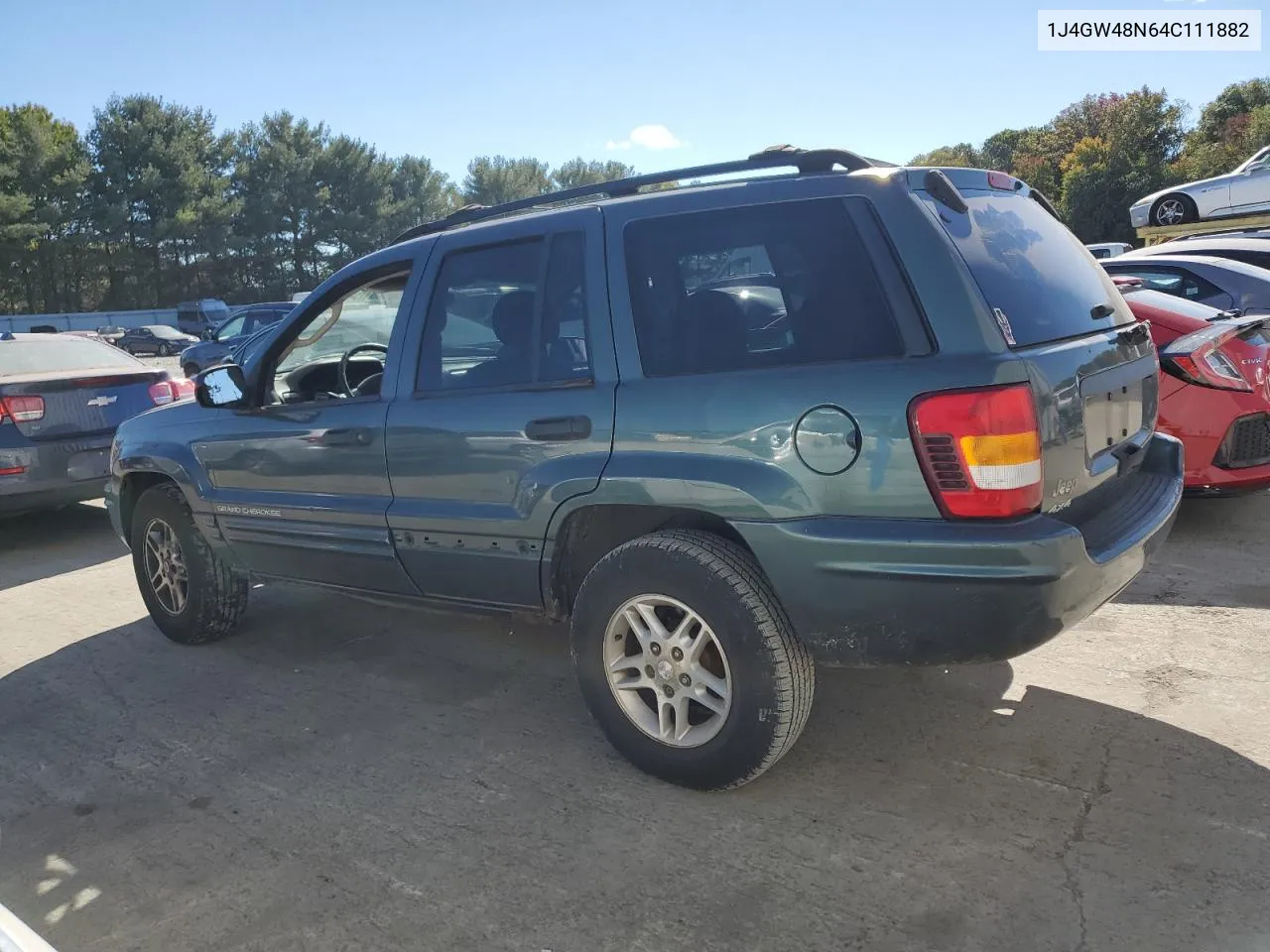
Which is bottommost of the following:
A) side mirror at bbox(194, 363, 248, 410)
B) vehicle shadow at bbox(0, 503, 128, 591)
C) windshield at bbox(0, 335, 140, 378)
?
vehicle shadow at bbox(0, 503, 128, 591)

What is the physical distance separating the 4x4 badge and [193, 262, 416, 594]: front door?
7.26 feet

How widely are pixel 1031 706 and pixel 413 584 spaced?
7.88 feet

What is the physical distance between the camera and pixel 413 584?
3928mm

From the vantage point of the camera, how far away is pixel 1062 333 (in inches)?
117

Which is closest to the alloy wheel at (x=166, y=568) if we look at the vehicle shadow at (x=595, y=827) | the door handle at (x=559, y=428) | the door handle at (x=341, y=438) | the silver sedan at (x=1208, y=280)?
the vehicle shadow at (x=595, y=827)

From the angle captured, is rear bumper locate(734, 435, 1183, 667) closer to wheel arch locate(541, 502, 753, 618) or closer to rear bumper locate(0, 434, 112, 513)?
wheel arch locate(541, 502, 753, 618)

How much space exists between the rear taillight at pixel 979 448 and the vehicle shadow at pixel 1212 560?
2.42 metres

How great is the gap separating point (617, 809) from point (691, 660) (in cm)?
53

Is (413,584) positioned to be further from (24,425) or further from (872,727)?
(24,425)

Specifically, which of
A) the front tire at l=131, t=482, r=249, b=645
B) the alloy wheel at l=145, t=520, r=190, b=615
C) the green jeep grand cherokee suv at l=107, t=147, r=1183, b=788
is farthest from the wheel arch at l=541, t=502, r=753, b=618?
the alloy wheel at l=145, t=520, r=190, b=615

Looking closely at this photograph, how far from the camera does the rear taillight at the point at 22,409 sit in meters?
6.81

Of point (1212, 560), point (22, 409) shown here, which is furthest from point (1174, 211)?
point (22, 409)

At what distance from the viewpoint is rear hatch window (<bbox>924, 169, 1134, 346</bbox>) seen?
2836 millimetres

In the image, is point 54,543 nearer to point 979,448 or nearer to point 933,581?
point 933,581
